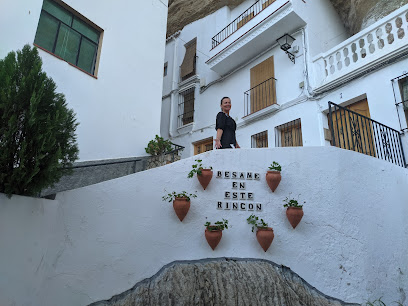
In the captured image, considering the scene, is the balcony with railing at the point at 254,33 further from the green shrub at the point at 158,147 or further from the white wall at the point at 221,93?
the green shrub at the point at 158,147

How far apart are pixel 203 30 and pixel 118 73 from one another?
7.41 m

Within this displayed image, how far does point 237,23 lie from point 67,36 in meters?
7.37

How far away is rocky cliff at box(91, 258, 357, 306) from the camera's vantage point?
398 cm

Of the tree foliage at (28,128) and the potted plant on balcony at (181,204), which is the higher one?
the tree foliage at (28,128)

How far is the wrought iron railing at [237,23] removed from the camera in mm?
11898

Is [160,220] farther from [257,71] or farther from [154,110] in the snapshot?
[257,71]

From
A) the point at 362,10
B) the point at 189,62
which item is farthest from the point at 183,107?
the point at 362,10

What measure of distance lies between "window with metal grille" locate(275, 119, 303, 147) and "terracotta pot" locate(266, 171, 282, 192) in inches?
194

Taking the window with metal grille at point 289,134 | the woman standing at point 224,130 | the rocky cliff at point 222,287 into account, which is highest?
the window with metal grille at point 289,134

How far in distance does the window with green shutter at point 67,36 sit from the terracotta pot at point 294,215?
18.0 ft

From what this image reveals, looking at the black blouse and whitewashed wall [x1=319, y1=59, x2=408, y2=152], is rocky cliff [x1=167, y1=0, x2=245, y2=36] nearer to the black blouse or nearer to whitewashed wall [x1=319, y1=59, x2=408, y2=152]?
whitewashed wall [x1=319, y1=59, x2=408, y2=152]

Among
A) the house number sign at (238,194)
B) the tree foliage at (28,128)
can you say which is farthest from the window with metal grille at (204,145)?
the tree foliage at (28,128)

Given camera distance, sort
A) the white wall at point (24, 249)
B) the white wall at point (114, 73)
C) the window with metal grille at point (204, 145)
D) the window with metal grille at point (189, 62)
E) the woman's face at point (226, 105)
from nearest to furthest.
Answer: the white wall at point (24, 249), the woman's face at point (226, 105), the white wall at point (114, 73), the window with metal grille at point (204, 145), the window with metal grille at point (189, 62)

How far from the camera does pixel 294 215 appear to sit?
4.56 m
